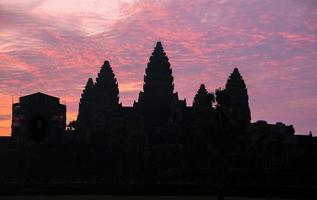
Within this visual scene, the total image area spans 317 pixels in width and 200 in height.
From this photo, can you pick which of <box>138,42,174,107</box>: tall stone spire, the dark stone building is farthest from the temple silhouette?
the dark stone building

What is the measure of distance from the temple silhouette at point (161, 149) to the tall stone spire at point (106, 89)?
23cm

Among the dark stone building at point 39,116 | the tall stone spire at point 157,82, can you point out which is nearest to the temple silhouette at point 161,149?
the tall stone spire at point 157,82

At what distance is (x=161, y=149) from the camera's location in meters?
108

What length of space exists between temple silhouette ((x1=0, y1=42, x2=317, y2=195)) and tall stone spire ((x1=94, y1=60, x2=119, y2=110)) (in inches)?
9.0

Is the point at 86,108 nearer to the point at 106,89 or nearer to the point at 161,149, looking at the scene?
the point at 106,89

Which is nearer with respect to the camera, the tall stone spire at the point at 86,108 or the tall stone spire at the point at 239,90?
the tall stone spire at the point at 239,90

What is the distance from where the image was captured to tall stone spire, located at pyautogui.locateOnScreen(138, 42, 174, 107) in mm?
132125

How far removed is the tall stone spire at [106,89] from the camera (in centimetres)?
14125

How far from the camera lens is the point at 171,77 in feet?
443

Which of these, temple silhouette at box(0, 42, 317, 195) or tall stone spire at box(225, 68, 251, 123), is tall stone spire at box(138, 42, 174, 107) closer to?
temple silhouette at box(0, 42, 317, 195)

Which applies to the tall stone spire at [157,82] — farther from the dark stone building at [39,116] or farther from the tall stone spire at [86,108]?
the dark stone building at [39,116]

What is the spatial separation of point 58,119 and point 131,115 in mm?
60616

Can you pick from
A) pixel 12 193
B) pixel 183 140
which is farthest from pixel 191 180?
pixel 12 193

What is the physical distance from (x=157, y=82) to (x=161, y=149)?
2777 centimetres
